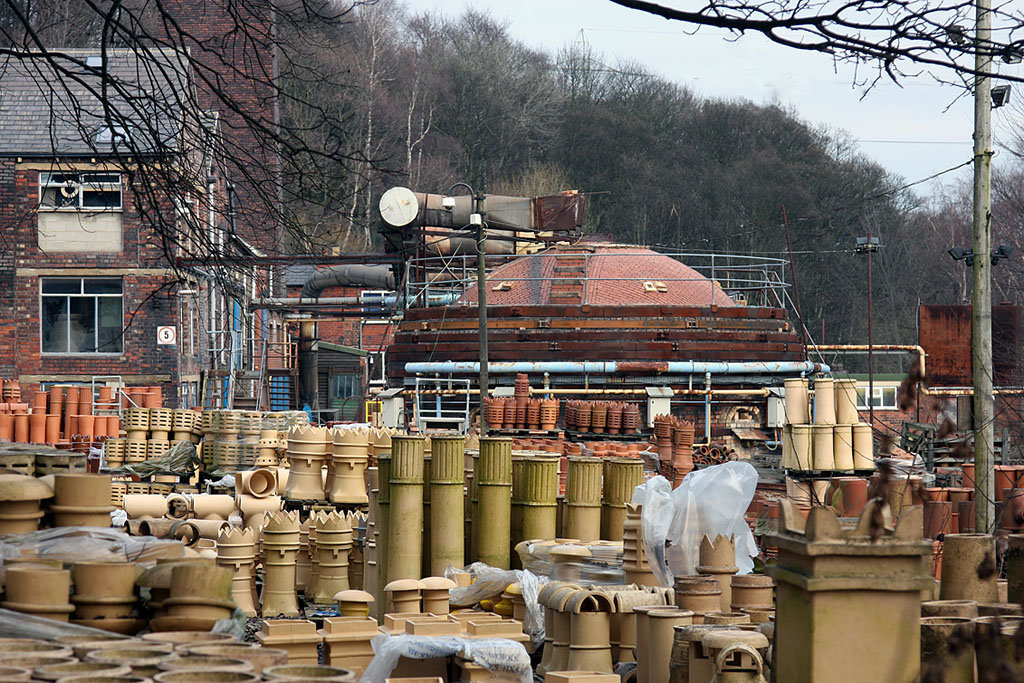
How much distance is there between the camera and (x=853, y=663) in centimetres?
421

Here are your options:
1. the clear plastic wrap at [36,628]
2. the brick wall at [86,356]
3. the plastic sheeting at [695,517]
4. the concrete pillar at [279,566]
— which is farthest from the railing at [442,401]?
the clear plastic wrap at [36,628]

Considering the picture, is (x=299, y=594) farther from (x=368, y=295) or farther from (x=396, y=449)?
(x=368, y=295)

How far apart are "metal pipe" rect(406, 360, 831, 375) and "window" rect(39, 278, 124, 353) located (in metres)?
11.1

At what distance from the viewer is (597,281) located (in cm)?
2586

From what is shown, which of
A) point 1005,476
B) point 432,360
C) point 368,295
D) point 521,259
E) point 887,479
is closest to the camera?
point 887,479

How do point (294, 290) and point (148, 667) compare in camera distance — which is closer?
point (148, 667)

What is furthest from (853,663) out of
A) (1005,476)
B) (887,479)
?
(1005,476)

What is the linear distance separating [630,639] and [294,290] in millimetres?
44682

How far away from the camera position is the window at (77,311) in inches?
1198

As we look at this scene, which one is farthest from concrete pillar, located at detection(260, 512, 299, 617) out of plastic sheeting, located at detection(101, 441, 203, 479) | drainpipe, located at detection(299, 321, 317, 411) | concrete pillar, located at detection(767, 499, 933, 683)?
drainpipe, located at detection(299, 321, 317, 411)

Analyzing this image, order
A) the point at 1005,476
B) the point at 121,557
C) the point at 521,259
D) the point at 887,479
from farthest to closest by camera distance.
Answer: the point at 521,259 < the point at 1005,476 < the point at 121,557 < the point at 887,479

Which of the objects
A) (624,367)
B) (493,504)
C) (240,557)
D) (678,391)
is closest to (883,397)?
(678,391)

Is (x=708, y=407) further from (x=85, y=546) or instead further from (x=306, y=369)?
(x=306, y=369)

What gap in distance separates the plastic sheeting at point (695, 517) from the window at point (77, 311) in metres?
24.0
